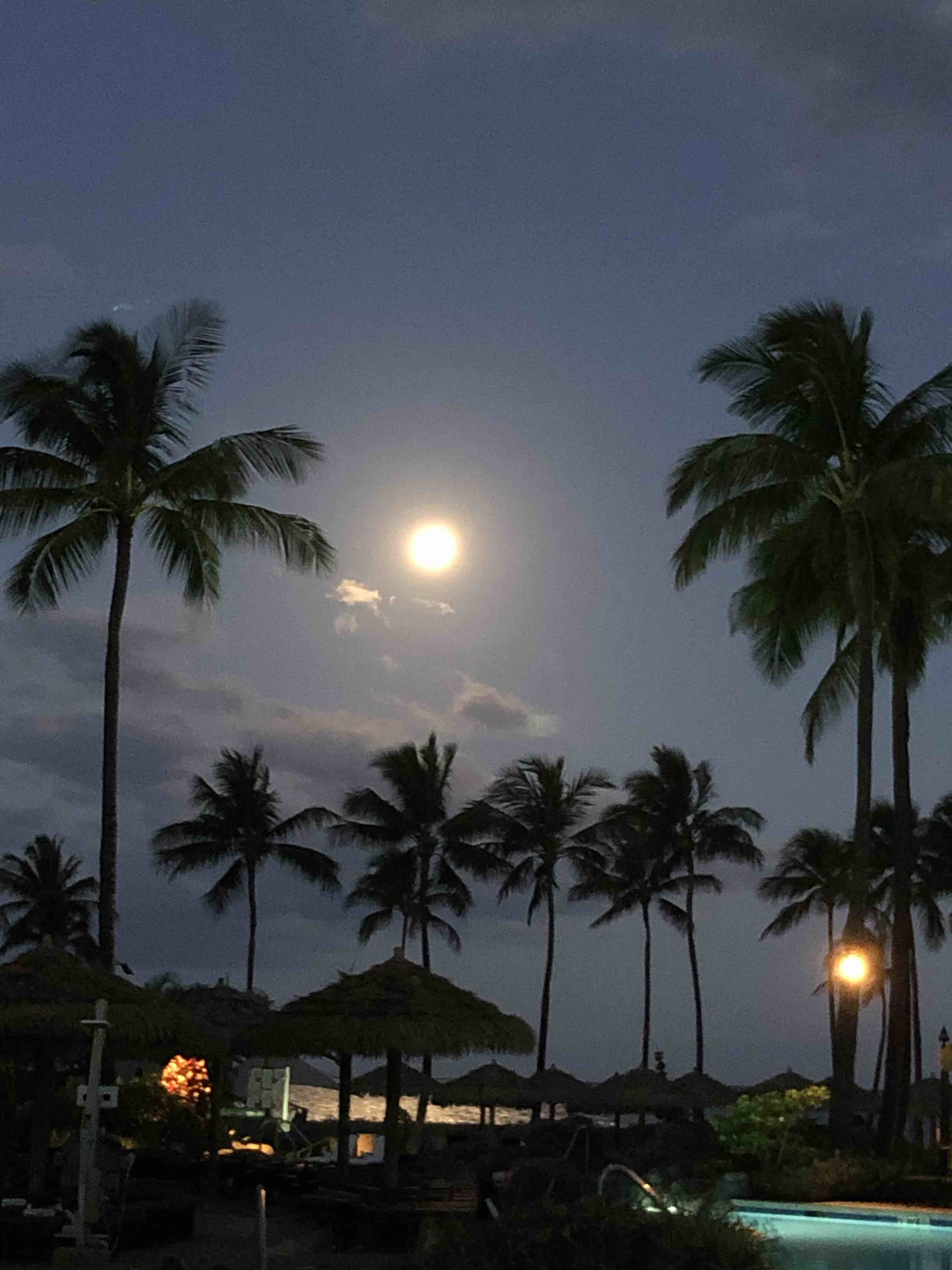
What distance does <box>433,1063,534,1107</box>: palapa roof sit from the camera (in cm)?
3334

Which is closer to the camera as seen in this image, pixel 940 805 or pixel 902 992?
pixel 902 992

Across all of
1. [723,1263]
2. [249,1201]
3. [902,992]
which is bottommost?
[249,1201]

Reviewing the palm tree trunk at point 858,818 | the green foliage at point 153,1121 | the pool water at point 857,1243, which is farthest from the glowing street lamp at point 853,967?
the green foliage at point 153,1121

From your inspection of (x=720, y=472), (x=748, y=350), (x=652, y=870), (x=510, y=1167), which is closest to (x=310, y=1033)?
(x=510, y=1167)

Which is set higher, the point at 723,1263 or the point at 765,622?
the point at 765,622

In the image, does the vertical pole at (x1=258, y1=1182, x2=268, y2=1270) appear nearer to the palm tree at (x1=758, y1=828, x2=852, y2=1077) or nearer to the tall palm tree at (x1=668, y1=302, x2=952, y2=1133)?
the tall palm tree at (x1=668, y1=302, x2=952, y2=1133)

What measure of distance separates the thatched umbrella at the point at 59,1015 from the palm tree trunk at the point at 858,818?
956 centimetres

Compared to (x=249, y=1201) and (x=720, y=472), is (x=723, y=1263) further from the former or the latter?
(x=720, y=472)

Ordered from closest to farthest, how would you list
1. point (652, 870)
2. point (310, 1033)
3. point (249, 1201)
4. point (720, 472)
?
point (310, 1033) < point (249, 1201) < point (720, 472) < point (652, 870)

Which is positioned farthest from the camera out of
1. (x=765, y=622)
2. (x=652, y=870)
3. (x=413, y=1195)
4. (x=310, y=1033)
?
(x=652, y=870)

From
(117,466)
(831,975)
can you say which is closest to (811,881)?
(831,975)

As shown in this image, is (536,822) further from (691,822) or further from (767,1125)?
(767,1125)

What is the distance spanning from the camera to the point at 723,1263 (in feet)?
24.7

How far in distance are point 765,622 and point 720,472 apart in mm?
3774
